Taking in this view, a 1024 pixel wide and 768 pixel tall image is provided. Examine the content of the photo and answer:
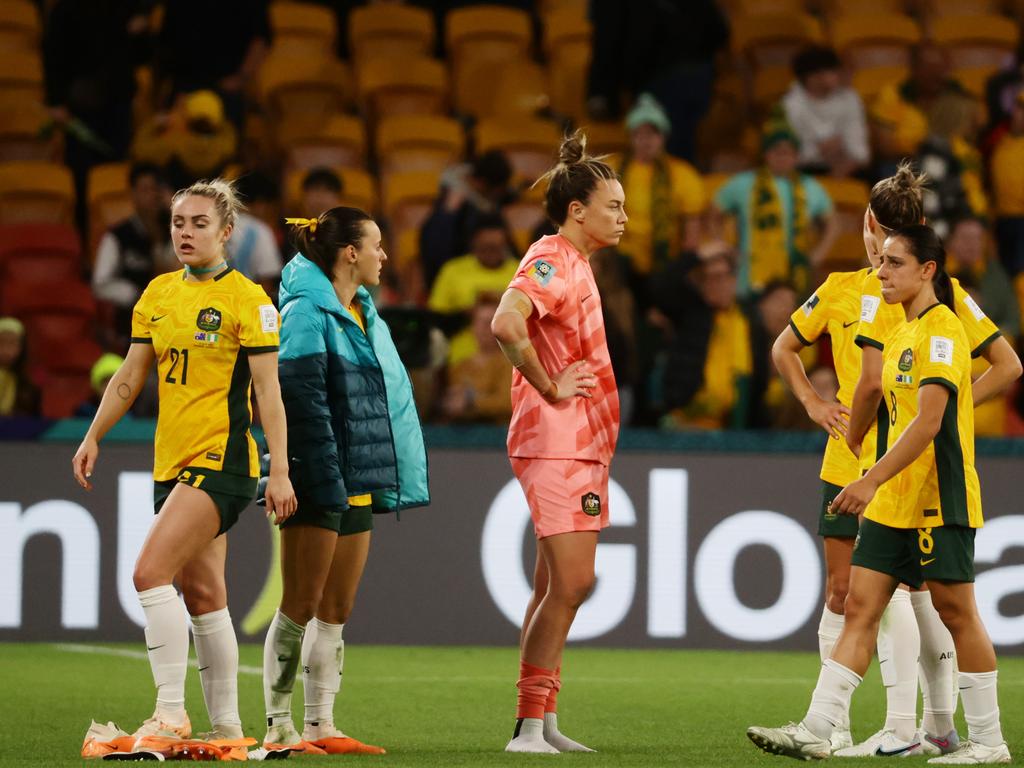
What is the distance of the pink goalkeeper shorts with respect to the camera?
6324 mm

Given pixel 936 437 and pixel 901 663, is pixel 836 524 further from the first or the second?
pixel 936 437

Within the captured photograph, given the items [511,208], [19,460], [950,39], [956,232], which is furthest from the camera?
[950,39]

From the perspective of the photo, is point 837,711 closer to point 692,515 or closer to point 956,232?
point 692,515

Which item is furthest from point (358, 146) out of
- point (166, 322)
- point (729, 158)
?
point (166, 322)

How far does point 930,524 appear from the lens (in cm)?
596

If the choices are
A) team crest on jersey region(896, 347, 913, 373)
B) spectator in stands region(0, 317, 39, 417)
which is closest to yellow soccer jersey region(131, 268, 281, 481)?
team crest on jersey region(896, 347, 913, 373)

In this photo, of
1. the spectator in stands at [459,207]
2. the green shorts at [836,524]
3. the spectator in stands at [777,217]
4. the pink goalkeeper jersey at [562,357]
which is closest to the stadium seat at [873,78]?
the spectator in stands at [777,217]

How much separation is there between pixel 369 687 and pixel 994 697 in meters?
3.45

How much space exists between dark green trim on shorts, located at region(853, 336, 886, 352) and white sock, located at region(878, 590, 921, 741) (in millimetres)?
904

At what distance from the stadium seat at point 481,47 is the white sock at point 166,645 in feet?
32.5

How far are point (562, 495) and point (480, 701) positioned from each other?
2.08 meters

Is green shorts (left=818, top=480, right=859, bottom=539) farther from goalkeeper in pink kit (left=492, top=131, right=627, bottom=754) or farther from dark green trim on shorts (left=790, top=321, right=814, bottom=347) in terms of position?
goalkeeper in pink kit (left=492, top=131, right=627, bottom=754)

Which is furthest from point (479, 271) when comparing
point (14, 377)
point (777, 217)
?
point (14, 377)

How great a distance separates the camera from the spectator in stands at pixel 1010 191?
1345 centimetres
